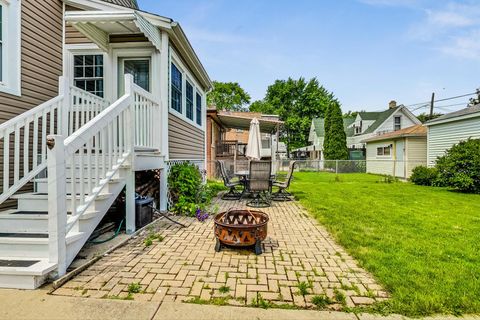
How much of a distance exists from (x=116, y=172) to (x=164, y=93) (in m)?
2.45

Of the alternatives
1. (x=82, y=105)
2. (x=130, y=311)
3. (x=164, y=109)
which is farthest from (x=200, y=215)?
(x=130, y=311)

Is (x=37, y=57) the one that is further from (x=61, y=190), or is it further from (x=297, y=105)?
(x=297, y=105)

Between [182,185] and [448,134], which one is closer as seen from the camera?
[182,185]

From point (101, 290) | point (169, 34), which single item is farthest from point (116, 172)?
point (169, 34)

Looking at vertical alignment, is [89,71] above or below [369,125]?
below

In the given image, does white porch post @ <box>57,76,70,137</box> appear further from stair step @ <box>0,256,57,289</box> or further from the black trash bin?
stair step @ <box>0,256,57,289</box>

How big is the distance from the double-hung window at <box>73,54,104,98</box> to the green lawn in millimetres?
5761

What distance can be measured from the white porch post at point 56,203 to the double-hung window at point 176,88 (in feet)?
13.7

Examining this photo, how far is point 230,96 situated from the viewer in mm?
50281

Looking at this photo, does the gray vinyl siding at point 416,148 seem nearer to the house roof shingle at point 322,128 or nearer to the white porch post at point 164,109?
the house roof shingle at point 322,128

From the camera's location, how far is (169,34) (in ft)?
19.2

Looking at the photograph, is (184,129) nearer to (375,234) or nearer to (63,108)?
(63,108)

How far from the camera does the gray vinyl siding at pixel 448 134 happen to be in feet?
41.0

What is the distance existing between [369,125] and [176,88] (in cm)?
2807
